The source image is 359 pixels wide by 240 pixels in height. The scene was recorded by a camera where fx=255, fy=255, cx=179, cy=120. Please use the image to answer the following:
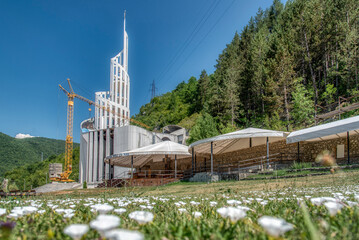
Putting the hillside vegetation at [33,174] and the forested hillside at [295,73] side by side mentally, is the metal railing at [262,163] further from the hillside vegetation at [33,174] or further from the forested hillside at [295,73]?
the hillside vegetation at [33,174]

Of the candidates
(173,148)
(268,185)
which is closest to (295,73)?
(173,148)

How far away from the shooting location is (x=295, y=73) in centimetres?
2683

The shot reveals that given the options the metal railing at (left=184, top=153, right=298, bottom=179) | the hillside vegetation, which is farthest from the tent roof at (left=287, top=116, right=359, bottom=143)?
the hillside vegetation

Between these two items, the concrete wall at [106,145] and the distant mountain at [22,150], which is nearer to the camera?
the concrete wall at [106,145]

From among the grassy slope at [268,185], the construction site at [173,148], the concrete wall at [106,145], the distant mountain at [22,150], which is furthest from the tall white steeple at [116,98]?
the distant mountain at [22,150]

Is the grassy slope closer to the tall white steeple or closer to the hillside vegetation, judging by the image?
the tall white steeple

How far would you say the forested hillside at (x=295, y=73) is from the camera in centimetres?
2328

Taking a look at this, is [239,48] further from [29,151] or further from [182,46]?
[29,151]

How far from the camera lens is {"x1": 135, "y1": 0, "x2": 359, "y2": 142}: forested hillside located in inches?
917

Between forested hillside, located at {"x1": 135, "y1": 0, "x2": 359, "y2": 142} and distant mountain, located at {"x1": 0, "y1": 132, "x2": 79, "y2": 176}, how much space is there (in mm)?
62977

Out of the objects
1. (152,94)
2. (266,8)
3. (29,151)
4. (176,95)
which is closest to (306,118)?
(266,8)

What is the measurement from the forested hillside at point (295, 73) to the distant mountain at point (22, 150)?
6298 cm

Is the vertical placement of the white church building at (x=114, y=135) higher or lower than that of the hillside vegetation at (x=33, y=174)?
higher

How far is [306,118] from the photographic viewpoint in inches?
853
